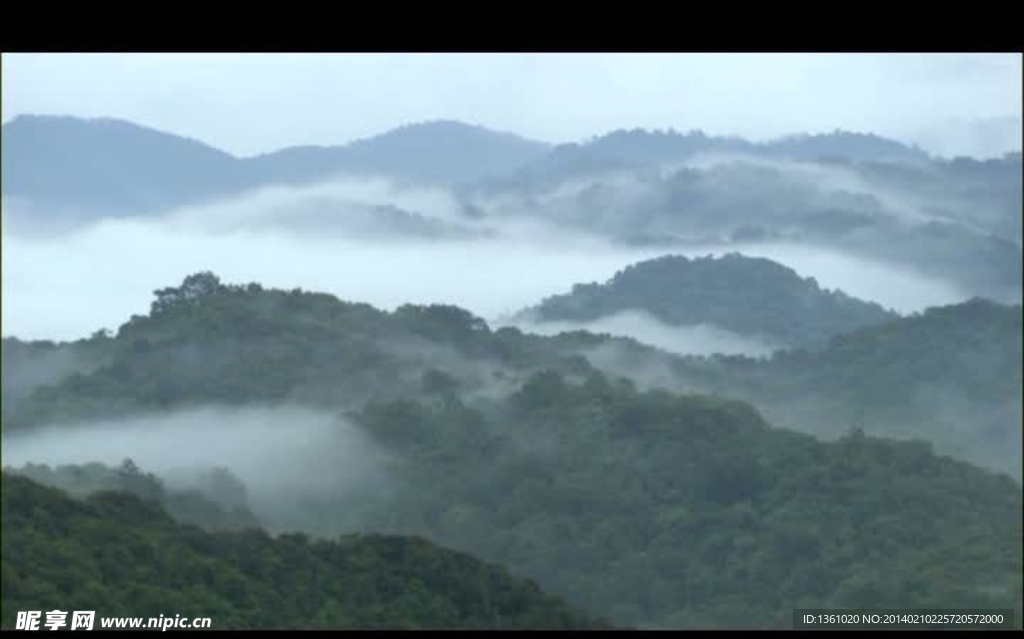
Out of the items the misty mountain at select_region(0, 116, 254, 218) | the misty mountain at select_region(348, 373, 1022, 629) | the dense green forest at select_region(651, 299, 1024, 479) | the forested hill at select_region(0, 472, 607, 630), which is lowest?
the forested hill at select_region(0, 472, 607, 630)

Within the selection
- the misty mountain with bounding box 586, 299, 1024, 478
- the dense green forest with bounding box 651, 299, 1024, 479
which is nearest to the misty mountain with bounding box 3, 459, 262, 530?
the misty mountain with bounding box 586, 299, 1024, 478

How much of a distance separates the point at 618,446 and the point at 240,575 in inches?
715

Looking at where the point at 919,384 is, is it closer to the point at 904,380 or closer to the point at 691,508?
the point at 904,380

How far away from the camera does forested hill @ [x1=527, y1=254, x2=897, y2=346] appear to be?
6316 centimetres

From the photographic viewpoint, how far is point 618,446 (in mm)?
33844

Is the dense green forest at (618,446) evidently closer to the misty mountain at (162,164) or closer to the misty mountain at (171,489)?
the misty mountain at (171,489)

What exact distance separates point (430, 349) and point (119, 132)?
4156 centimetres

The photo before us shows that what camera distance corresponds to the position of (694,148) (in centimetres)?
11106

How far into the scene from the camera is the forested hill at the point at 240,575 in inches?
560

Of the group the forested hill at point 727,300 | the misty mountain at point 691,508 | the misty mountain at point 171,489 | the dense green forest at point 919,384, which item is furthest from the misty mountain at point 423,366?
the forested hill at point 727,300

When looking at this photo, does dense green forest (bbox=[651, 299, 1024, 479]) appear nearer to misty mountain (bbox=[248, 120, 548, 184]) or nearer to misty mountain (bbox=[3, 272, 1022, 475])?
misty mountain (bbox=[3, 272, 1022, 475])

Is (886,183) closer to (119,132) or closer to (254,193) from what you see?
(254,193)

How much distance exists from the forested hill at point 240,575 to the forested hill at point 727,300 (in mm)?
44652

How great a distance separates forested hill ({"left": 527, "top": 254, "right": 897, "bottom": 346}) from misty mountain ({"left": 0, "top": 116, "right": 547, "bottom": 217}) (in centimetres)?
2221
